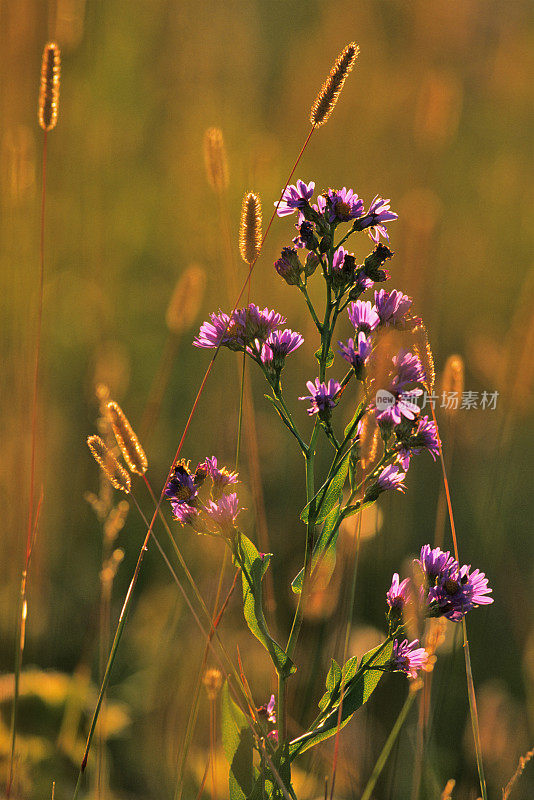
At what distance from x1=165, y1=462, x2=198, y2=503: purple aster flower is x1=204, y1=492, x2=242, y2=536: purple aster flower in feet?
0.16

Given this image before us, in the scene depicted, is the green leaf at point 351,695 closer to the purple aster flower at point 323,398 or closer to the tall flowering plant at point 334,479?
the tall flowering plant at point 334,479

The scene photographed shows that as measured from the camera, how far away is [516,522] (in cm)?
268

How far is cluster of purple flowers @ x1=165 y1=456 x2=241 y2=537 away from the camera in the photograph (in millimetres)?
1319

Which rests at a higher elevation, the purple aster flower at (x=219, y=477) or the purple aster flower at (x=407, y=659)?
the purple aster flower at (x=219, y=477)

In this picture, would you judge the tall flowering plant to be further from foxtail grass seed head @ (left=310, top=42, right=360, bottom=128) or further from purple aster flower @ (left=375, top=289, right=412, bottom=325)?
foxtail grass seed head @ (left=310, top=42, right=360, bottom=128)

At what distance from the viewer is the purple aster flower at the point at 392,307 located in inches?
50.7

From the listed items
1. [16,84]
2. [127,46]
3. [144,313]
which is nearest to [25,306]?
[144,313]

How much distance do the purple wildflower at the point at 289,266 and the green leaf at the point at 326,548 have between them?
0.45m

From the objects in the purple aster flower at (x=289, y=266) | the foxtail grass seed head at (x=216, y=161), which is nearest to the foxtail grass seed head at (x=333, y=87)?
the purple aster flower at (x=289, y=266)

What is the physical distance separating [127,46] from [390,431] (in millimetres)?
3479

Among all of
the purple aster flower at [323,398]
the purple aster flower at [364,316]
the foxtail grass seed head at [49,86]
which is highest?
the foxtail grass seed head at [49,86]

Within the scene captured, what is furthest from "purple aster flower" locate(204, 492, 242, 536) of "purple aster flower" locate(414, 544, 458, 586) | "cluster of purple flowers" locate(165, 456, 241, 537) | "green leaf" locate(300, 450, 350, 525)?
"purple aster flower" locate(414, 544, 458, 586)

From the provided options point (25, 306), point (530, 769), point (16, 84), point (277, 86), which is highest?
point (277, 86)

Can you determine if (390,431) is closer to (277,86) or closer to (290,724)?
(290,724)
